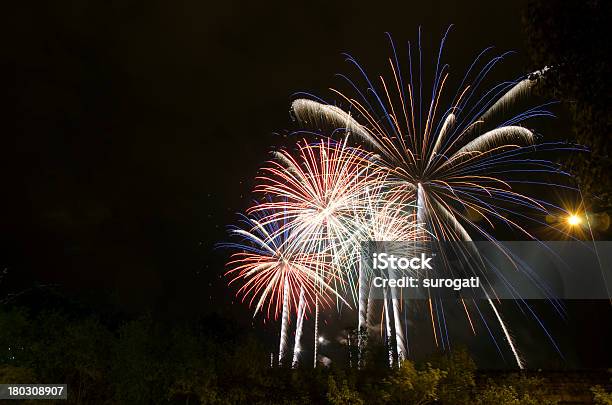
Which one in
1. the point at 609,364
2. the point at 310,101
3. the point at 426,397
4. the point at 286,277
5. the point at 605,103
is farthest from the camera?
the point at 609,364

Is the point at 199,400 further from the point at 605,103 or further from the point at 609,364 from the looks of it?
the point at 609,364

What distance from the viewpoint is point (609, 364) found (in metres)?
25.5

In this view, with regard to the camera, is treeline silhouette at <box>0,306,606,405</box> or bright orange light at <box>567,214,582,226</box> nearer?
bright orange light at <box>567,214,582,226</box>

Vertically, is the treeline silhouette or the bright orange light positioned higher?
the bright orange light

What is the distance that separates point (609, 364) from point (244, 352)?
654 inches

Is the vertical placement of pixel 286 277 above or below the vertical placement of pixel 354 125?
below

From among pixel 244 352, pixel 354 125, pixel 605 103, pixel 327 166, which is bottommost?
pixel 244 352

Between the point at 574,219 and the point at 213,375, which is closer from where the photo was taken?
the point at 574,219

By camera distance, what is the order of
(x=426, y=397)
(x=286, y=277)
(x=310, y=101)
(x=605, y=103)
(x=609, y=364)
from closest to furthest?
(x=605, y=103)
(x=426, y=397)
(x=310, y=101)
(x=286, y=277)
(x=609, y=364)

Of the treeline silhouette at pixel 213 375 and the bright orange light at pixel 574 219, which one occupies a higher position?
the bright orange light at pixel 574 219

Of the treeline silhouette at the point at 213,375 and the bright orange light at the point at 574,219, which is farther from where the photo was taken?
the treeline silhouette at the point at 213,375

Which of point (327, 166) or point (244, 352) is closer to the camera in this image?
point (244, 352)

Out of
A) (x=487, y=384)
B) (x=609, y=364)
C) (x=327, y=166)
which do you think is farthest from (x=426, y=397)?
(x=609, y=364)

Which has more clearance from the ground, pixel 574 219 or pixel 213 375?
pixel 574 219
